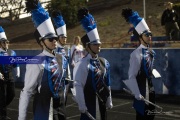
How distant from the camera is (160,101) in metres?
12.2

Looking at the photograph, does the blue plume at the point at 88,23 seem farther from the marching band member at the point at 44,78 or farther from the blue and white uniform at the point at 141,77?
the blue and white uniform at the point at 141,77

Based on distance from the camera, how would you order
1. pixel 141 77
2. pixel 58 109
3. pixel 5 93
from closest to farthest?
pixel 58 109 < pixel 141 77 < pixel 5 93

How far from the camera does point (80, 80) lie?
5.77 metres

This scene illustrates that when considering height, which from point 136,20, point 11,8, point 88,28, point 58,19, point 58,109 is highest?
point 11,8

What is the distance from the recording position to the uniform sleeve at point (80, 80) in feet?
18.7

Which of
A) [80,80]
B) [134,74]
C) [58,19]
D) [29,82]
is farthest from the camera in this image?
[58,19]

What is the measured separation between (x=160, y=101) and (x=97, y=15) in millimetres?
23107

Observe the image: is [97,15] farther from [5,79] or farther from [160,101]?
[5,79]

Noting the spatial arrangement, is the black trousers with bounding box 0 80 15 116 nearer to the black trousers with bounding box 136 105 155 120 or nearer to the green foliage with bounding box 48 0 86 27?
the black trousers with bounding box 136 105 155 120

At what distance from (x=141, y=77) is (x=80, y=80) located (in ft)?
4.60

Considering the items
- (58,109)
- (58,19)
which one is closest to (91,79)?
(58,109)

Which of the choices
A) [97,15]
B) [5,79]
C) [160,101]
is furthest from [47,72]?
[97,15]

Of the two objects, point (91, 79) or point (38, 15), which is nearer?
point (38, 15)

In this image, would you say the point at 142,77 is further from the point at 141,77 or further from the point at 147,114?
the point at 147,114
